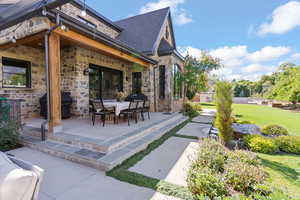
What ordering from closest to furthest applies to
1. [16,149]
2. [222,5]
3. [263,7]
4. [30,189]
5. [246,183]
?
[30,189], [246,183], [16,149], [263,7], [222,5]

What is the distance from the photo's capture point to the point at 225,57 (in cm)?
1680

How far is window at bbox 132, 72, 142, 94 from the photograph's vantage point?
9.54 meters

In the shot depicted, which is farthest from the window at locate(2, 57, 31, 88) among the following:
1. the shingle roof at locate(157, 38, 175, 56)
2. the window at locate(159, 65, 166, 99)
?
the shingle roof at locate(157, 38, 175, 56)

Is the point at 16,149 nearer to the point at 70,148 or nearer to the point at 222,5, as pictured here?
the point at 70,148

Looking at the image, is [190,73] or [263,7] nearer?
[263,7]

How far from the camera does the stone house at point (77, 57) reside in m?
3.94

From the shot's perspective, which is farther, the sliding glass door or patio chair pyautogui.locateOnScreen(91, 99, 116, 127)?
the sliding glass door

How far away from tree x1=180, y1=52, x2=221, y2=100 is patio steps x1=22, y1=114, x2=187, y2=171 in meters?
8.06

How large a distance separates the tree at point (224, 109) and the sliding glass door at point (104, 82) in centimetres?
611

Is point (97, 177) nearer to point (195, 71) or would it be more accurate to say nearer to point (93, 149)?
point (93, 149)

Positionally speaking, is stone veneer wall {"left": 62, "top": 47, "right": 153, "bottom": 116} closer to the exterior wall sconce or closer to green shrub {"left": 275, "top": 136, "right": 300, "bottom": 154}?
the exterior wall sconce

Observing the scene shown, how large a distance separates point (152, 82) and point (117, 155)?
6676 mm

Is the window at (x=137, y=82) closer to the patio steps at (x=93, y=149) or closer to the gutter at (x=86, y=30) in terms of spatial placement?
the gutter at (x=86, y=30)

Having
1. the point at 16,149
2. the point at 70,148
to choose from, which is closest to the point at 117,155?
the point at 70,148
